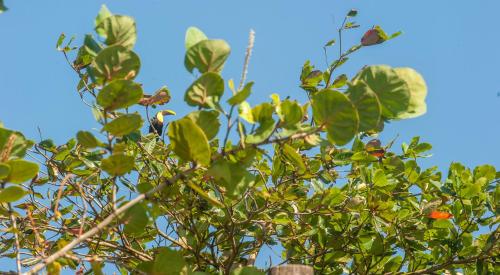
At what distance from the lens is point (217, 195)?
95.4 inches

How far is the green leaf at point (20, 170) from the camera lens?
142cm

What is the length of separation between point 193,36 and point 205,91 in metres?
0.16

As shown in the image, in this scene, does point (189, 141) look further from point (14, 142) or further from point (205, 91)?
point (14, 142)

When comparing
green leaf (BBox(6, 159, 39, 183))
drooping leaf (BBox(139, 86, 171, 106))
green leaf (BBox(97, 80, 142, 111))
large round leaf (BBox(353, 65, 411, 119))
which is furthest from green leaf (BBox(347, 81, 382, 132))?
drooping leaf (BBox(139, 86, 171, 106))

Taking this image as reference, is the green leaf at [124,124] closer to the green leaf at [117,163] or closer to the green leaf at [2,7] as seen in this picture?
the green leaf at [117,163]

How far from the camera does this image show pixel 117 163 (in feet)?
4.82

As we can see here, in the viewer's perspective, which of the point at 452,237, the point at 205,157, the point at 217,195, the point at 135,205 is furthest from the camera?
the point at 452,237

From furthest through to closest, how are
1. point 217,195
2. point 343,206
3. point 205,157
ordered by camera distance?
point 343,206 < point 217,195 < point 205,157

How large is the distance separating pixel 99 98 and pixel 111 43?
0.15 meters

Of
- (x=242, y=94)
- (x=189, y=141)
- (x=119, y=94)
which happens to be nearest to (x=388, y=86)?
(x=242, y=94)

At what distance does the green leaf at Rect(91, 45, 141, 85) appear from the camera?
54.4 inches

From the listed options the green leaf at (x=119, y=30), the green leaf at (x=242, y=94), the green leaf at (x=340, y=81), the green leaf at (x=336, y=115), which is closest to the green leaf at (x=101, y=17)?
the green leaf at (x=119, y=30)

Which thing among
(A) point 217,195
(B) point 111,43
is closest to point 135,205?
(B) point 111,43

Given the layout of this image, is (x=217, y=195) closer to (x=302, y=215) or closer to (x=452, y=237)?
(x=302, y=215)
